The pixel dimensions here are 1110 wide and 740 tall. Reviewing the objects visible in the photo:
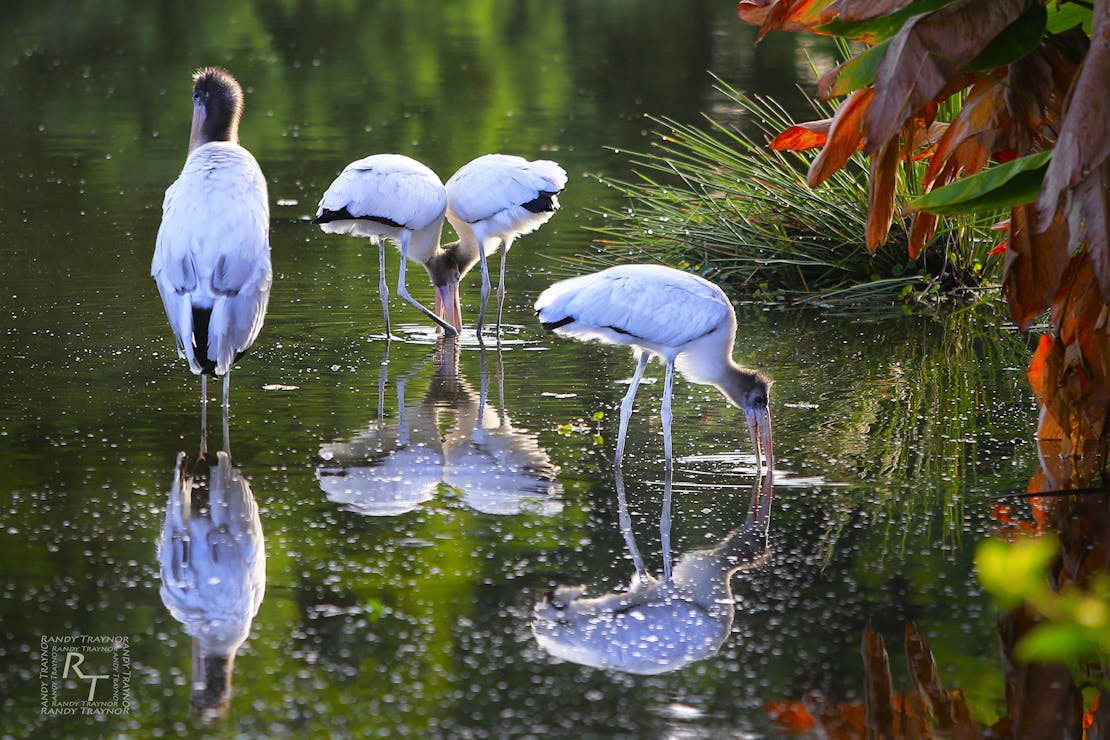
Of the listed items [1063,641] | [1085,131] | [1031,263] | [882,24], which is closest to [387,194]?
[882,24]

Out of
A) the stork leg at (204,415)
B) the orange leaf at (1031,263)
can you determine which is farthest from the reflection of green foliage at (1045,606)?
A: the stork leg at (204,415)

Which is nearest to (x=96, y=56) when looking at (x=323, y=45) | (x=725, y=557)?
(x=323, y=45)

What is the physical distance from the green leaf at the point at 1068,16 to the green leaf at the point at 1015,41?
47 cm

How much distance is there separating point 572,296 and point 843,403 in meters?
1.79

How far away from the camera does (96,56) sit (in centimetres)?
2314

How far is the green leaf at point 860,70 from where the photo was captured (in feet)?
17.7

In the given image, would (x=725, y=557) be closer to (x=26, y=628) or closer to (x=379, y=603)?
(x=379, y=603)

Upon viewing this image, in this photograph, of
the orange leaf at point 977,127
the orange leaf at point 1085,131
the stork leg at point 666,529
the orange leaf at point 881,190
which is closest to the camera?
the orange leaf at point 1085,131

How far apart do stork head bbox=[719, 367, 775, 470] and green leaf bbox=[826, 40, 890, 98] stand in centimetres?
132

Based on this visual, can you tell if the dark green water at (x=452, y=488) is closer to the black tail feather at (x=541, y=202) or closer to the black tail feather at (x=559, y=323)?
the black tail feather at (x=559, y=323)

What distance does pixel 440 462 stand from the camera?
6.49 meters

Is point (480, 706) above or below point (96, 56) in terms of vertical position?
below

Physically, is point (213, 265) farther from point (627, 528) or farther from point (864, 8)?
point (864, 8)

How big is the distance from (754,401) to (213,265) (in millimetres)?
2363
